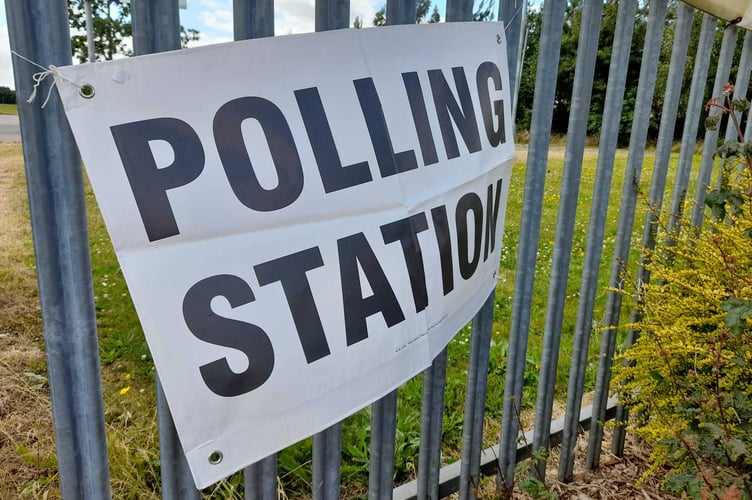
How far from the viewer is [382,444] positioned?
1.56 m

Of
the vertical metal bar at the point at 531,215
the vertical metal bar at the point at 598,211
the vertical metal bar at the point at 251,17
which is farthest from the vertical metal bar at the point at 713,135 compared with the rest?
the vertical metal bar at the point at 251,17


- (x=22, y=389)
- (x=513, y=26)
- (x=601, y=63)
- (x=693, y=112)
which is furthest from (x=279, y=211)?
(x=601, y=63)

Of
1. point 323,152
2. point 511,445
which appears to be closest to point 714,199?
point 511,445

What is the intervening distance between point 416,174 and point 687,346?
116cm

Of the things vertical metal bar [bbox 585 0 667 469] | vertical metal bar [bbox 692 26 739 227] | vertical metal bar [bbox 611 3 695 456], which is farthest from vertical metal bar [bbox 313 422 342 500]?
vertical metal bar [bbox 692 26 739 227]

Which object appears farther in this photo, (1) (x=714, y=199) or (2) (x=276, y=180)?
(1) (x=714, y=199)

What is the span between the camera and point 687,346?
1.75m

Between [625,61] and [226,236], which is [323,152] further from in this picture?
[625,61]

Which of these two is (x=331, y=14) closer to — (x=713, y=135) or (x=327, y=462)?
(x=327, y=462)

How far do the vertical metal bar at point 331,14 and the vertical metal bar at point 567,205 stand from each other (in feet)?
2.92

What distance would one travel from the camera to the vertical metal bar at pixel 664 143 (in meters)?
2.05

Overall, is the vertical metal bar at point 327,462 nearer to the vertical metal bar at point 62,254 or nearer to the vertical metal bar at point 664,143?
the vertical metal bar at point 62,254

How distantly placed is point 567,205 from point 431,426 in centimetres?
86

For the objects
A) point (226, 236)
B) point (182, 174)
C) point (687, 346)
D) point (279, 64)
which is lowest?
point (687, 346)
